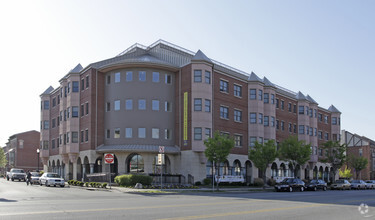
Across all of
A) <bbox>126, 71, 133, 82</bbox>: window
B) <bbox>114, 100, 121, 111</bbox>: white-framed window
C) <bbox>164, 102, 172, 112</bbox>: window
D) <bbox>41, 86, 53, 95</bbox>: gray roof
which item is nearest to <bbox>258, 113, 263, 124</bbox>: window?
<bbox>164, 102, 172, 112</bbox>: window

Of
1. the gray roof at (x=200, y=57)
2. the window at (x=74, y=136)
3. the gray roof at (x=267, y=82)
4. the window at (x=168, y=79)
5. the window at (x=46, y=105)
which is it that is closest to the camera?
the gray roof at (x=200, y=57)

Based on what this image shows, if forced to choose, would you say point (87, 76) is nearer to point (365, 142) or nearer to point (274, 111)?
point (274, 111)

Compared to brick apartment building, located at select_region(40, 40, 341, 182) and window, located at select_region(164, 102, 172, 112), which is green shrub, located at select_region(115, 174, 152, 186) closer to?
brick apartment building, located at select_region(40, 40, 341, 182)

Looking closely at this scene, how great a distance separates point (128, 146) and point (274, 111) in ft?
77.6

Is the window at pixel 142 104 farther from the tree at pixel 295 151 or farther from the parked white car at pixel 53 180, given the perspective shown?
the tree at pixel 295 151

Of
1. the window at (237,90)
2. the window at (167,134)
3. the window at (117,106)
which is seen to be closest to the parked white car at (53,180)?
the window at (117,106)

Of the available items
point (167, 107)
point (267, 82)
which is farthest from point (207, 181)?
point (267, 82)

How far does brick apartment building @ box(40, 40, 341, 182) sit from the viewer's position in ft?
154

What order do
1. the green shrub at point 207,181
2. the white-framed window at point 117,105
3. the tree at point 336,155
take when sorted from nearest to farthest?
the green shrub at point 207,181 → the white-framed window at point 117,105 → the tree at point 336,155

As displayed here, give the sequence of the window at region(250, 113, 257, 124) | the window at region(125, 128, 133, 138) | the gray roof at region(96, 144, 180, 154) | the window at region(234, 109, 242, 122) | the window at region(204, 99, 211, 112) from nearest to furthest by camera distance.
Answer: the gray roof at region(96, 144, 180, 154), the window at region(204, 99, 211, 112), the window at region(125, 128, 133, 138), the window at region(234, 109, 242, 122), the window at region(250, 113, 257, 124)

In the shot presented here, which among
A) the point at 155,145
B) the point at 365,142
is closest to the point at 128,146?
the point at 155,145

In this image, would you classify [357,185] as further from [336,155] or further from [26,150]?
[26,150]

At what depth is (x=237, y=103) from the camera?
53812 millimetres

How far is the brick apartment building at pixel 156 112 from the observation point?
46.9m
